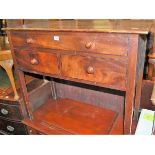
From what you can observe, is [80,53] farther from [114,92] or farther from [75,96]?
[75,96]

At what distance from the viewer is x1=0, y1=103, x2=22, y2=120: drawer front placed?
4.89 feet

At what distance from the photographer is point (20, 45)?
1182mm

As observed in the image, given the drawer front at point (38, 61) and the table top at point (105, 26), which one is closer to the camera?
the table top at point (105, 26)

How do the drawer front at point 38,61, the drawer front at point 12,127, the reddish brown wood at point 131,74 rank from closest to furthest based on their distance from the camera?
1. the reddish brown wood at point 131,74
2. the drawer front at point 38,61
3. the drawer front at point 12,127

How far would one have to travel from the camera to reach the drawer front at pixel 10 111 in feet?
4.89

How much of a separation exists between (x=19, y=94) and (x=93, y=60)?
81cm

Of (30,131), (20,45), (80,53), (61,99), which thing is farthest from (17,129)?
(80,53)

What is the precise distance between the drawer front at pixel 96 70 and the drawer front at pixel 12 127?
2.57 feet

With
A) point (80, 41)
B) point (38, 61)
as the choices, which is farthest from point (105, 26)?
point (38, 61)

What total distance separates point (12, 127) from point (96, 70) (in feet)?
3.44

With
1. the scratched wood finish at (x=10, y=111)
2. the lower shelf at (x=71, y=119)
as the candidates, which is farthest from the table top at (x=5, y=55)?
the lower shelf at (x=71, y=119)

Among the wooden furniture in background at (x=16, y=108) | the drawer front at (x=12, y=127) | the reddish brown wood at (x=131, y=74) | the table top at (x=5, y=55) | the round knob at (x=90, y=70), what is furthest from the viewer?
the drawer front at (x=12, y=127)

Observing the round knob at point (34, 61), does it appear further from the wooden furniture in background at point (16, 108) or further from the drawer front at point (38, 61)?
the wooden furniture in background at point (16, 108)

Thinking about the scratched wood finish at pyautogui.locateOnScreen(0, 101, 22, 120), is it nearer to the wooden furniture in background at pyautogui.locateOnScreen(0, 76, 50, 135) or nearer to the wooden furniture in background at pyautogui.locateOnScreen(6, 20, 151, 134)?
the wooden furniture in background at pyautogui.locateOnScreen(0, 76, 50, 135)
